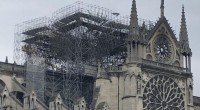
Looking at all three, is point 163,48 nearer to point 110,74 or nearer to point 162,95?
point 162,95

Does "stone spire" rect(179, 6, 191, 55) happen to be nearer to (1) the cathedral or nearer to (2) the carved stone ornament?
(1) the cathedral

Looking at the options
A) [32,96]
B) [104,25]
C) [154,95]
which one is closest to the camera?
[32,96]

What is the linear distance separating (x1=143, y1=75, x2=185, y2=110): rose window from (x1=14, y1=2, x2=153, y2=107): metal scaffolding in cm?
571

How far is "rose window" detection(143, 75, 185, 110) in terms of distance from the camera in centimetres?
7375

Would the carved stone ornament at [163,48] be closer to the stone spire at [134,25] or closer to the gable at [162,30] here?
the gable at [162,30]

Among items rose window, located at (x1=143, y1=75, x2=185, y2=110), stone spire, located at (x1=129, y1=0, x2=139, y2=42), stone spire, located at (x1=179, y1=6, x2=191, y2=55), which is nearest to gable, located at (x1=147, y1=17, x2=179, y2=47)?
stone spire, located at (x1=179, y1=6, x2=191, y2=55)

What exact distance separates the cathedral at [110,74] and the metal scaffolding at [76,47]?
0.34 feet

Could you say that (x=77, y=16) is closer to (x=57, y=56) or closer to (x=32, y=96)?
(x=57, y=56)

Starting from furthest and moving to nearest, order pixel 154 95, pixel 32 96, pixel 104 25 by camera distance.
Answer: pixel 104 25 → pixel 154 95 → pixel 32 96

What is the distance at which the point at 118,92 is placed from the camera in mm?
73250

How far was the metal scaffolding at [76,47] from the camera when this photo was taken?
7675 cm

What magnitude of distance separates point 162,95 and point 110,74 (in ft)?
18.4

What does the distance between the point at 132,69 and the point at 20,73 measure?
11.7 meters

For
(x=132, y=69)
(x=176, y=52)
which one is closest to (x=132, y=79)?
(x=132, y=69)
